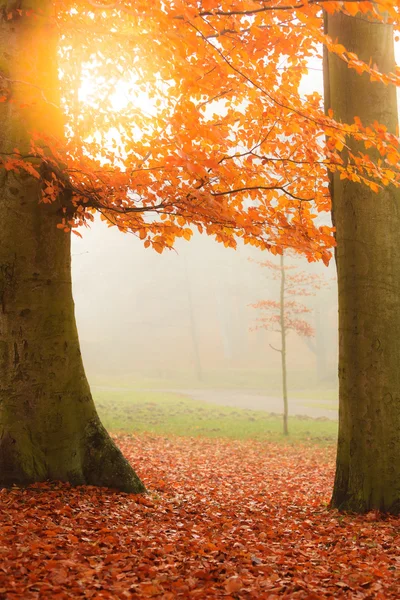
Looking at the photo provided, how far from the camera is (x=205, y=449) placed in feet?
40.0

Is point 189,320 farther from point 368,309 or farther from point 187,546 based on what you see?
point 187,546

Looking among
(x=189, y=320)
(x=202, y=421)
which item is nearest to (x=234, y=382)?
(x=189, y=320)

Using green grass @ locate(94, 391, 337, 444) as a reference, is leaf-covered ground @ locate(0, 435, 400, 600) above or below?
above

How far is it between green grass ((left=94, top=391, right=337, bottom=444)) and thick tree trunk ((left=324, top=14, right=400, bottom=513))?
32.1 ft

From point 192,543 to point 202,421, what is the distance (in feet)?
43.3

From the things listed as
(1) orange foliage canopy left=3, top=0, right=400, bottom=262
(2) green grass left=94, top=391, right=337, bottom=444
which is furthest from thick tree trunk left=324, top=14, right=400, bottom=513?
(2) green grass left=94, top=391, right=337, bottom=444

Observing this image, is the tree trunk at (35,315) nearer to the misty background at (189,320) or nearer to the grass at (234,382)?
the grass at (234,382)

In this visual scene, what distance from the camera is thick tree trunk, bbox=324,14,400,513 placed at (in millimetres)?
4941

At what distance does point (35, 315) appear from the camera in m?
5.14

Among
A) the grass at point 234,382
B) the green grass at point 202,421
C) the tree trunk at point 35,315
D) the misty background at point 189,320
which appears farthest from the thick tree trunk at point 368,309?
the misty background at point 189,320

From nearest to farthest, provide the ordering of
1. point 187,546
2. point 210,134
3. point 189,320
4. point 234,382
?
point 187,546, point 210,134, point 234,382, point 189,320

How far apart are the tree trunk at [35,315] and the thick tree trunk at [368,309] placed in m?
2.53

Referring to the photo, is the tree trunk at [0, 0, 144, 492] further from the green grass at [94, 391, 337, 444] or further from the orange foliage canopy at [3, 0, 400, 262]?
the green grass at [94, 391, 337, 444]

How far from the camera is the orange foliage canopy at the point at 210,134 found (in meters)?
4.52
